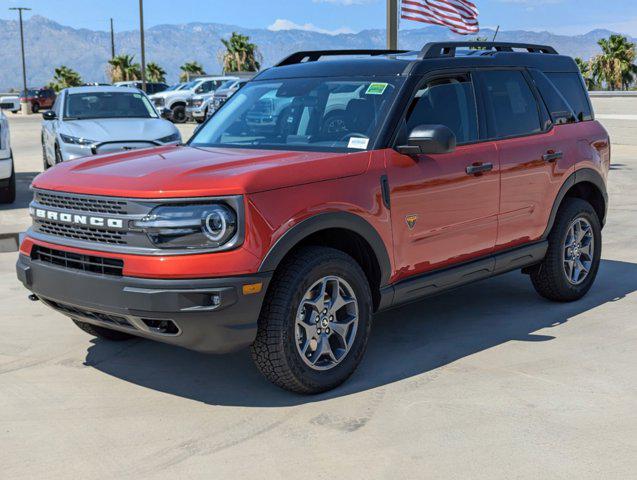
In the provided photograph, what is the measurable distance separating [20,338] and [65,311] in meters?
1.34

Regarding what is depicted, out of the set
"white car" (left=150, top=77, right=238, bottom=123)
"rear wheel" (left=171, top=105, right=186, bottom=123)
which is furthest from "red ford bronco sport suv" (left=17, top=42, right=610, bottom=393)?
"white car" (left=150, top=77, right=238, bottom=123)

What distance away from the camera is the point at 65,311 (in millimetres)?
4758

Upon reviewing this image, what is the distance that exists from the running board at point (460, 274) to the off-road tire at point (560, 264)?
135 millimetres

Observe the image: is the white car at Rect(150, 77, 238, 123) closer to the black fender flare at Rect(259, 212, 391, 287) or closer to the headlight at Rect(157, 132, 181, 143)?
the headlight at Rect(157, 132, 181, 143)

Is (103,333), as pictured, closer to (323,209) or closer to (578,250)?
(323,209)

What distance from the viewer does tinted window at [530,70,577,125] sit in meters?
6.42

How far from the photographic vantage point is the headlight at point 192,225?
4191 mm

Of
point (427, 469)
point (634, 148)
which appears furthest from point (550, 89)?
point (634, 148)

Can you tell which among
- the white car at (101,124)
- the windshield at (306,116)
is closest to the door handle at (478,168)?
the windshield at (306,116)

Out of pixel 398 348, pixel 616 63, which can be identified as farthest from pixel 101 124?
pixel 616 63

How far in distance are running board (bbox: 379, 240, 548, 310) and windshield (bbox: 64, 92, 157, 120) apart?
29.0ft

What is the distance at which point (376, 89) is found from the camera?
5305 millimetres

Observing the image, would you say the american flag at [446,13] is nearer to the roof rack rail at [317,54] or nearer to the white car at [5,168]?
the white car at [5,168]

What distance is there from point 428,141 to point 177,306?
5.81ft
